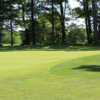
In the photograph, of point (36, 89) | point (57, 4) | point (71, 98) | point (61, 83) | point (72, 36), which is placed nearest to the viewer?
point (71, 98)

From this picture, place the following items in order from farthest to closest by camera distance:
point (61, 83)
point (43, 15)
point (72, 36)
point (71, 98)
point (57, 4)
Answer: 1. point (72, 36)
2. point (43, 15)
3. point (57, 4)
4. point (61, 83)
5. point (71, 98)

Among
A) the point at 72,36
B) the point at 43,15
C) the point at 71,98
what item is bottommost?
the point at 71,98

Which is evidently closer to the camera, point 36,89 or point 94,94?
point 94,94

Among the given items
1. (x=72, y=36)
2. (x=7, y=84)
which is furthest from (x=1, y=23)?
(x=7, y=84)

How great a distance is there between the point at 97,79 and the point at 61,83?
126 centimetres

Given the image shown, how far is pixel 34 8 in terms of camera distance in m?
50.5

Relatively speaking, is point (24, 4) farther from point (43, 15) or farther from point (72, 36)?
point (72, 36)

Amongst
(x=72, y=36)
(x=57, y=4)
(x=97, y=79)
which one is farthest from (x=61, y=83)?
(x=72, y=36)

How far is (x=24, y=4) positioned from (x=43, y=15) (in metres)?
4.39

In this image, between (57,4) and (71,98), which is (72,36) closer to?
(57,4)

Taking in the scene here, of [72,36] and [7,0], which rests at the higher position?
[7,0]

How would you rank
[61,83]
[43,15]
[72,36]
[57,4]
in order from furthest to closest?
[72,36] → [43,15] → [57,4] → [61,83]

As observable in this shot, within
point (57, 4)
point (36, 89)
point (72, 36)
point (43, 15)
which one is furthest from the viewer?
point (72, 36)

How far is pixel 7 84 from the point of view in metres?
7.98
